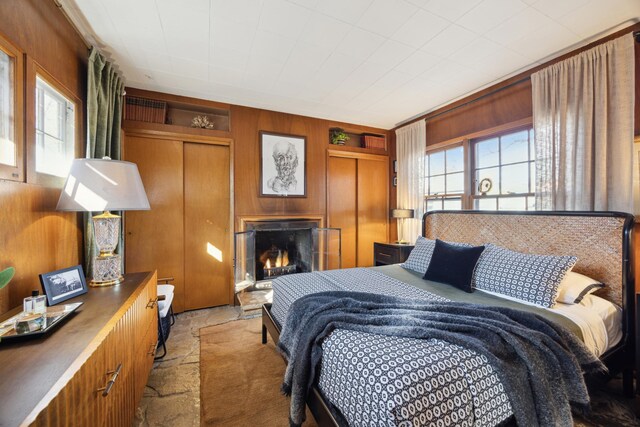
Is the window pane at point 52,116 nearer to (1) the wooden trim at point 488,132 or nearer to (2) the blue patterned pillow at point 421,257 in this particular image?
(2) the blue patterned pillow at point 421,257

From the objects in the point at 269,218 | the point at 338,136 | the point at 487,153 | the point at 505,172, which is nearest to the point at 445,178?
the point at 487,153

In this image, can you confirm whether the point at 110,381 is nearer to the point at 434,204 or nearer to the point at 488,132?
the point at 488,132

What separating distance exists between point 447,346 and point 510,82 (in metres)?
2.95

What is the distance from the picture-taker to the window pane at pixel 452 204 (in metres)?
3.46

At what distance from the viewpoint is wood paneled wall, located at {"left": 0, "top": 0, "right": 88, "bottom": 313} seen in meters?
1.29

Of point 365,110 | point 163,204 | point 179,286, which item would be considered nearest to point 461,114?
point 365,110

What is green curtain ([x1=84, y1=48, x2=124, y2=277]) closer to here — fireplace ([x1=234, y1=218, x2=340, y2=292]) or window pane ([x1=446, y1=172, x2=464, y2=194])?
fireplace ([x1=234, y1=218, x2=340, y2=292])

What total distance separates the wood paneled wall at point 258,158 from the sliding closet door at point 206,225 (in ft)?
0.71

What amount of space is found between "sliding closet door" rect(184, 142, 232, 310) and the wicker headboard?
300cm

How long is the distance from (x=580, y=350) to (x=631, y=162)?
62.3 inches

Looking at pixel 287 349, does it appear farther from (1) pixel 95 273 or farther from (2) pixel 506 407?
(1) pixel 95 273

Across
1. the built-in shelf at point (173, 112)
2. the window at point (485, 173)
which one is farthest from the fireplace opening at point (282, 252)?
the window at point (485, 173)

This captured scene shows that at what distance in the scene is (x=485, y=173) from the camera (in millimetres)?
3117

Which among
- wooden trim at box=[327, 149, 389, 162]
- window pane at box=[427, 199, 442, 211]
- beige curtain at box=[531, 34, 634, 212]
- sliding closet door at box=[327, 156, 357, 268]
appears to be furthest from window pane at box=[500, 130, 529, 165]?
sliding closet door at box=[327, 156, 357, 268]
